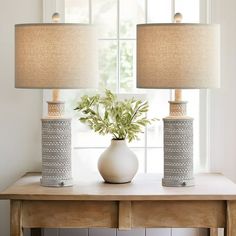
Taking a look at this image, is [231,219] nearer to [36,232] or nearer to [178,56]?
[178,56]

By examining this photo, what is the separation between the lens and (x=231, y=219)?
3086mm

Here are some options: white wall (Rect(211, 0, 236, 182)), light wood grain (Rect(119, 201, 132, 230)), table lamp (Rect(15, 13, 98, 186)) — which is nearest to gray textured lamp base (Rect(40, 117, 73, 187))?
table lamp (Rect(15, 13, 98, 186))

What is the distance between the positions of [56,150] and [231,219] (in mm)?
951

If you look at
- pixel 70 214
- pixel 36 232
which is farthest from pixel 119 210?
pixel 36 232

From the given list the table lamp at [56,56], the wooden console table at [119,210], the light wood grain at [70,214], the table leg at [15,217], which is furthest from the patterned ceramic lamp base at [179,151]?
→ the table leg at [15,217]

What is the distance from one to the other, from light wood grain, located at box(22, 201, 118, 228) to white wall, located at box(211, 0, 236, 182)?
2.94 feet

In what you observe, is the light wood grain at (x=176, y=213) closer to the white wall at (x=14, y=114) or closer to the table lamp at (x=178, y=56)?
the table lamp at (x=178, y=56)

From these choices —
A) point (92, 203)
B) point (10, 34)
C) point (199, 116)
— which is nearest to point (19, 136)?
point (10, 34)

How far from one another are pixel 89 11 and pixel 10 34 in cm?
48

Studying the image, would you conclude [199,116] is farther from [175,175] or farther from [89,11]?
[89,11]

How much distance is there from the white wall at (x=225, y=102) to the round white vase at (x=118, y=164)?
24.9 inches

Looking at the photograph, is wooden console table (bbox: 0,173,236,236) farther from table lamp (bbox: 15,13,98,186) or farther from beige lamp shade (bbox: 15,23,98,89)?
beige lamp shade (bbox: 15,23,98,89)

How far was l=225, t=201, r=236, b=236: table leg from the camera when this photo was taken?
10.1 feet

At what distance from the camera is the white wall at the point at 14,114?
369cm
